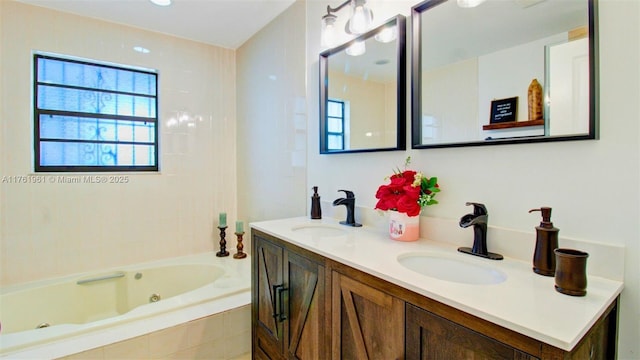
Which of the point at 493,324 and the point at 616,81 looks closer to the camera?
the point at 493,324

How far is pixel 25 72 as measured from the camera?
7.54 feet

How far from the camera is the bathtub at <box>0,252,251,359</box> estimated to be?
1.59 m

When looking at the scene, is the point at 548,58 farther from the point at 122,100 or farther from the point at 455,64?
the point at 122,100

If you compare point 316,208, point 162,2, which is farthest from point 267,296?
point 162,2

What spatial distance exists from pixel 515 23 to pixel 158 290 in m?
3.06

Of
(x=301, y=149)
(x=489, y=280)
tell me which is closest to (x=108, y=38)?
(x=301, y=149)

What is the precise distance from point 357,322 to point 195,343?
4.28 feet

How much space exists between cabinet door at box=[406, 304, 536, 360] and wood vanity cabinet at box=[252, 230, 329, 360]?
40 cm

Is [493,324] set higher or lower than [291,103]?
lower

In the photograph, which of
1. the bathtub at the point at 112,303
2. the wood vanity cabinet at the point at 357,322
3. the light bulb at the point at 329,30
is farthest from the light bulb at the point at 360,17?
the bathtub at the point at 112,303

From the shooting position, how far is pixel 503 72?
108 centimetres

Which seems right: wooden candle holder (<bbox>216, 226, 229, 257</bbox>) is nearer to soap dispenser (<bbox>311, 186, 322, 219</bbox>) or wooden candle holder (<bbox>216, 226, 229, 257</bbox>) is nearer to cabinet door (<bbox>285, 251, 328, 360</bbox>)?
soap dispenser (<bbox>311, 186, 322, 219</bbox>)

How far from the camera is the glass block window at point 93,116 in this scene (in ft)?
7.93

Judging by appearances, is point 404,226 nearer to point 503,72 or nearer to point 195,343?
point 503,72
